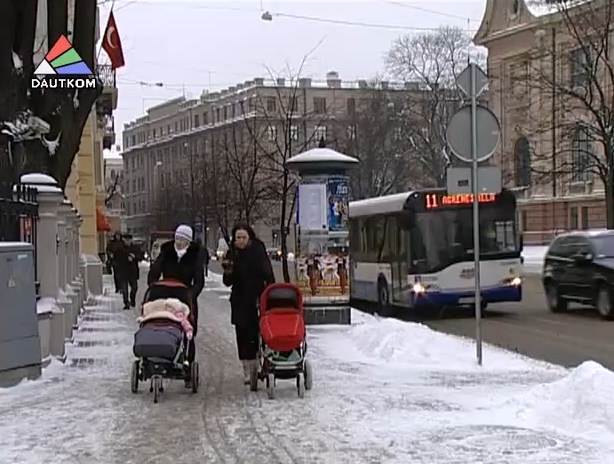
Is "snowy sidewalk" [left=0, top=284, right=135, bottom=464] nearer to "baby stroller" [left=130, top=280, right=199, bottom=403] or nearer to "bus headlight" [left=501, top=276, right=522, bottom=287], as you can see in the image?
"baby stroller" [left=130, top=280, right=199, bottom=403]

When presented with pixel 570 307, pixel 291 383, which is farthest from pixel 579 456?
pixel 570 307

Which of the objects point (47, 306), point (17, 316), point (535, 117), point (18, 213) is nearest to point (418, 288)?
point (47, 306)

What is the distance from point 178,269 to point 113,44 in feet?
59.7

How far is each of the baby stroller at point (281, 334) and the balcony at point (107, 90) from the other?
95.5 ft

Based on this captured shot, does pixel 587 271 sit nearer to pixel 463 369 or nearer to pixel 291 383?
pixel 463 369

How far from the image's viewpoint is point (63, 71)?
1942 cm

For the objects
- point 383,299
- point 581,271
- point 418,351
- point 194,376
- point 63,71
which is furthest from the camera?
point 383,299

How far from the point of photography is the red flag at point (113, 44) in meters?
28.8

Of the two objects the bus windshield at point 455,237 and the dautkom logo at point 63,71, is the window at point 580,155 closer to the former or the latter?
the bus windshield at point 455,237

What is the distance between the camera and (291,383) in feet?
40.5

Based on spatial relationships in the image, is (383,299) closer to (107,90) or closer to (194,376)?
(194,376)

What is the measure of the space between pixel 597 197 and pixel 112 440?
5752cm

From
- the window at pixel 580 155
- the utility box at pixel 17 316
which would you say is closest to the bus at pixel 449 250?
the utility box at pixel 17 316

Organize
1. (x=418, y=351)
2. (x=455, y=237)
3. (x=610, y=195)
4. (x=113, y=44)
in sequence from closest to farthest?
(x=418, y=351) < (x=455, y=237) < (x=113, y=44) < (x=610, y=195)
